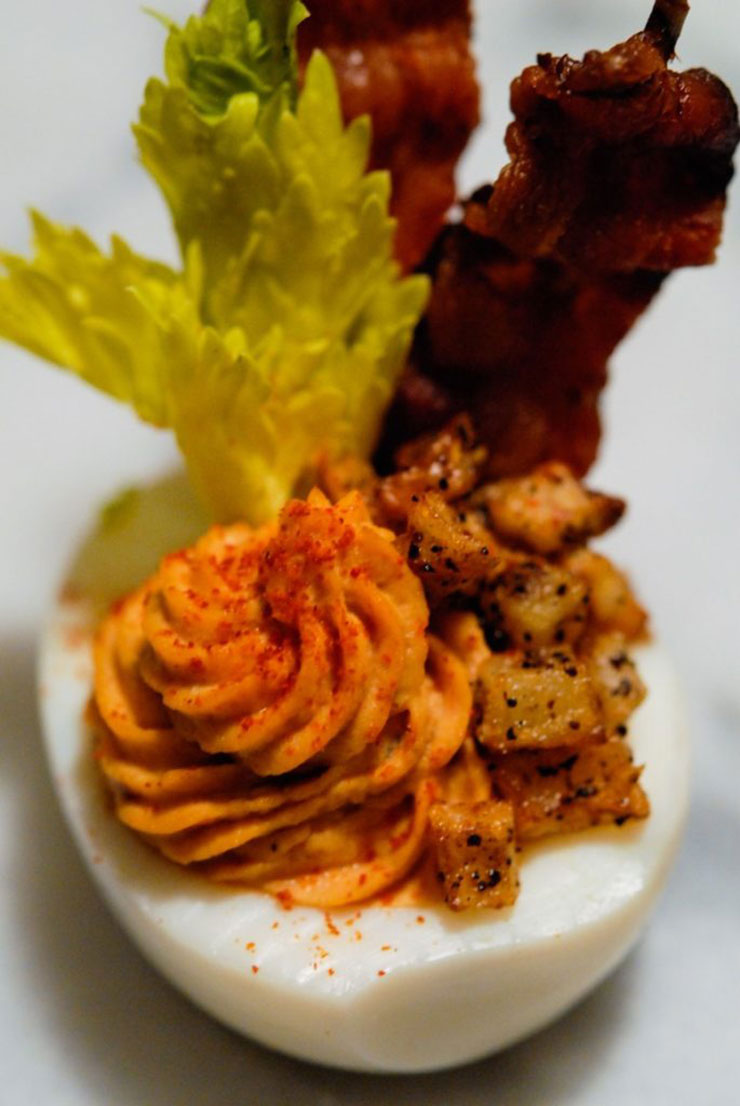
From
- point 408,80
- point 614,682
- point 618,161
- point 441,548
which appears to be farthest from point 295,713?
point 408,80

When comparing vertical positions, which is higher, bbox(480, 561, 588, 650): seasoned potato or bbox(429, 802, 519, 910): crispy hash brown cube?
bbox(480, 561, 588, 650): seasoned potato

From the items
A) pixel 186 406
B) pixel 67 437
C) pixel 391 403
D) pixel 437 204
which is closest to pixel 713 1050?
pixel 391 403

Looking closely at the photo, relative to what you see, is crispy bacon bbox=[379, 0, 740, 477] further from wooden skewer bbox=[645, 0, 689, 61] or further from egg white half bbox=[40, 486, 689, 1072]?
egg white half bbox=[40, 486, 689, 1072]

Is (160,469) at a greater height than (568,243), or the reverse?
(568,243)

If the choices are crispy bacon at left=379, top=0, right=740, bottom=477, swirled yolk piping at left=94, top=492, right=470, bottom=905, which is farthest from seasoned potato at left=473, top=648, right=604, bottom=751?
crispy bacon at left=379, top=0, right=740, bottom=477

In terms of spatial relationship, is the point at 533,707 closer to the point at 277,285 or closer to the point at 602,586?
the point at 602,586

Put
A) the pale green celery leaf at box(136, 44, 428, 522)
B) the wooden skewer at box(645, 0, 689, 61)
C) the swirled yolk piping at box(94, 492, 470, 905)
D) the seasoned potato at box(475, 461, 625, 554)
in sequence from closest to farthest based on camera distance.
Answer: the wooden skewer at box(645, 0, 689, 61), the swirled yolk piping at box(94, 492, 470, 905), the pale green celery leaf at box(136, 44, 428, 522), the seasoned potato at box(475, 461, 625, 554)
